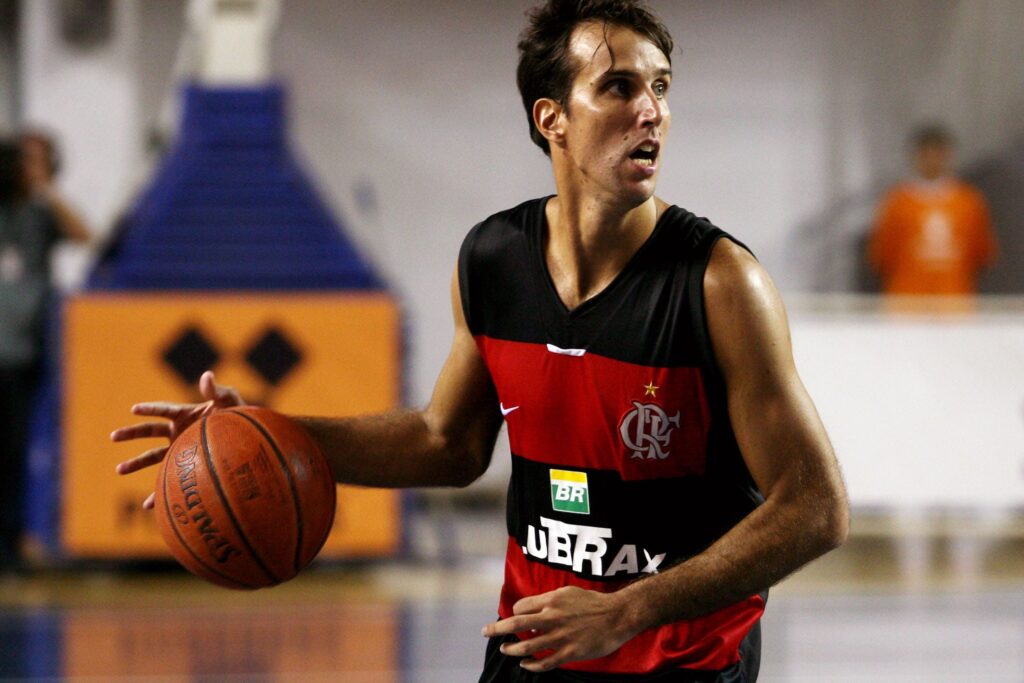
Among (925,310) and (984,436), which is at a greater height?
(925,310)

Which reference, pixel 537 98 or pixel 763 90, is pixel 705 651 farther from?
pixel 763 90

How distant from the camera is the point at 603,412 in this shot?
2230 millimetres

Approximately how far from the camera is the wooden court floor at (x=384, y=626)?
4.61 metres

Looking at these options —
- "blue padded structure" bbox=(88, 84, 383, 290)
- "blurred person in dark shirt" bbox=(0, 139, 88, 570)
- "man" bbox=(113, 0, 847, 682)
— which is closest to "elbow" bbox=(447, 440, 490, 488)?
"man" bbox=(113, 0, 847, 682)

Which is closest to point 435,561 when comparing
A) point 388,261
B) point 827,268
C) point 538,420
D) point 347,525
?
point 347,525

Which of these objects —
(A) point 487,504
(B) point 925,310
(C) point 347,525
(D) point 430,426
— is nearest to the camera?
(D) point 430,426

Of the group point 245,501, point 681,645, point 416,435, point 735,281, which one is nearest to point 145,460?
point 245,501

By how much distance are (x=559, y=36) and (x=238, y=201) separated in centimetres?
421

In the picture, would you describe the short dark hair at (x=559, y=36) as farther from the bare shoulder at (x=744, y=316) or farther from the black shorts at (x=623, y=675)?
the black shorts at (x=623, y=675)

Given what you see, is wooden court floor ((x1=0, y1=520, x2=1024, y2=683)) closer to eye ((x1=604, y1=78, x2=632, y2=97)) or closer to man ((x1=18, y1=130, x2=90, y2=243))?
man ((x1=18, y1=130, x2=90, y2=243))

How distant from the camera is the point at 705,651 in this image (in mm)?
2213

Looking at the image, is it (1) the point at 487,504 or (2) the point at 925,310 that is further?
(1) the point at 487,504

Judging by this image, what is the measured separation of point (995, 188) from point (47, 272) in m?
6.01

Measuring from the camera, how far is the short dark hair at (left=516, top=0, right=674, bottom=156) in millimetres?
2262
